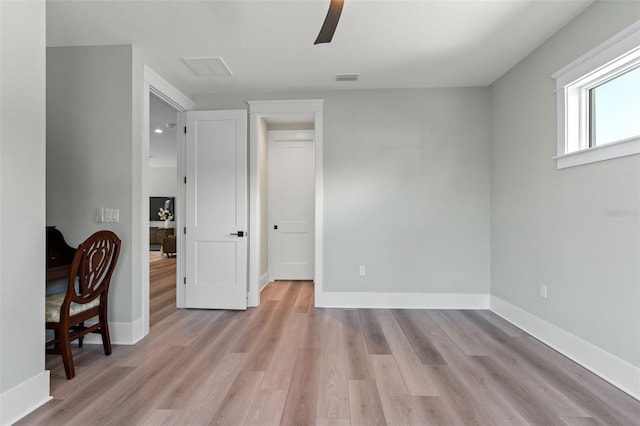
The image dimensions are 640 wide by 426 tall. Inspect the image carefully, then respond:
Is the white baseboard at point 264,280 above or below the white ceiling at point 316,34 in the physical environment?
below

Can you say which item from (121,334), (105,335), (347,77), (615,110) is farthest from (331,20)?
(121,334)

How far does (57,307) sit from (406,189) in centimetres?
341

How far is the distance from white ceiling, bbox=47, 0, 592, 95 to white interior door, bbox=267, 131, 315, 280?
1.79 metres

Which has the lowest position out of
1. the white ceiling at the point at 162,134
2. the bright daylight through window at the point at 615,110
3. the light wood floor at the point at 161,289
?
the light wood floor at the point at 161,289

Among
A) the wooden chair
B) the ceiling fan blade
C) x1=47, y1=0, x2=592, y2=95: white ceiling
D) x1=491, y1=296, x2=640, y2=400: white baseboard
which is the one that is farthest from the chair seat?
x1=491, y1=296, x2=640, y2=400: white baseboard

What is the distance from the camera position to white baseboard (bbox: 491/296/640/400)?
1938 millimetres

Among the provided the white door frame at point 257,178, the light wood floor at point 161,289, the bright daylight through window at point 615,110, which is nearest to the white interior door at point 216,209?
the white door frame at point 257,178

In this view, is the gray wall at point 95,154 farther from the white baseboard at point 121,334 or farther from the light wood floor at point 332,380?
the light wood floor at point 332,380

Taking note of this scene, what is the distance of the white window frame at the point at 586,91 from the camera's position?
194 centimetres

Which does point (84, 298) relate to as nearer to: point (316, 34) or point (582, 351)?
point (316, 34)

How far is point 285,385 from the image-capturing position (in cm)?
203

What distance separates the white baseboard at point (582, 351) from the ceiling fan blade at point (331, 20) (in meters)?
2.71

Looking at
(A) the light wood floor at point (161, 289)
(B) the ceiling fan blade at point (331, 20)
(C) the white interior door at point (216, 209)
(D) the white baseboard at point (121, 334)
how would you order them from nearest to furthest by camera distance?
(B) the ceiling fan blade at point (331, 20), (D) the white baseboard at point (121, 334), (A) the light wood floor at point (161, 289), (C) the white interior door at point (216, 209)

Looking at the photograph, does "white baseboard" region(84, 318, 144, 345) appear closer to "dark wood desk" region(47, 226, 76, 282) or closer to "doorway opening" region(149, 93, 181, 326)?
"doorway opening" region(149, 93, 181, 326)
